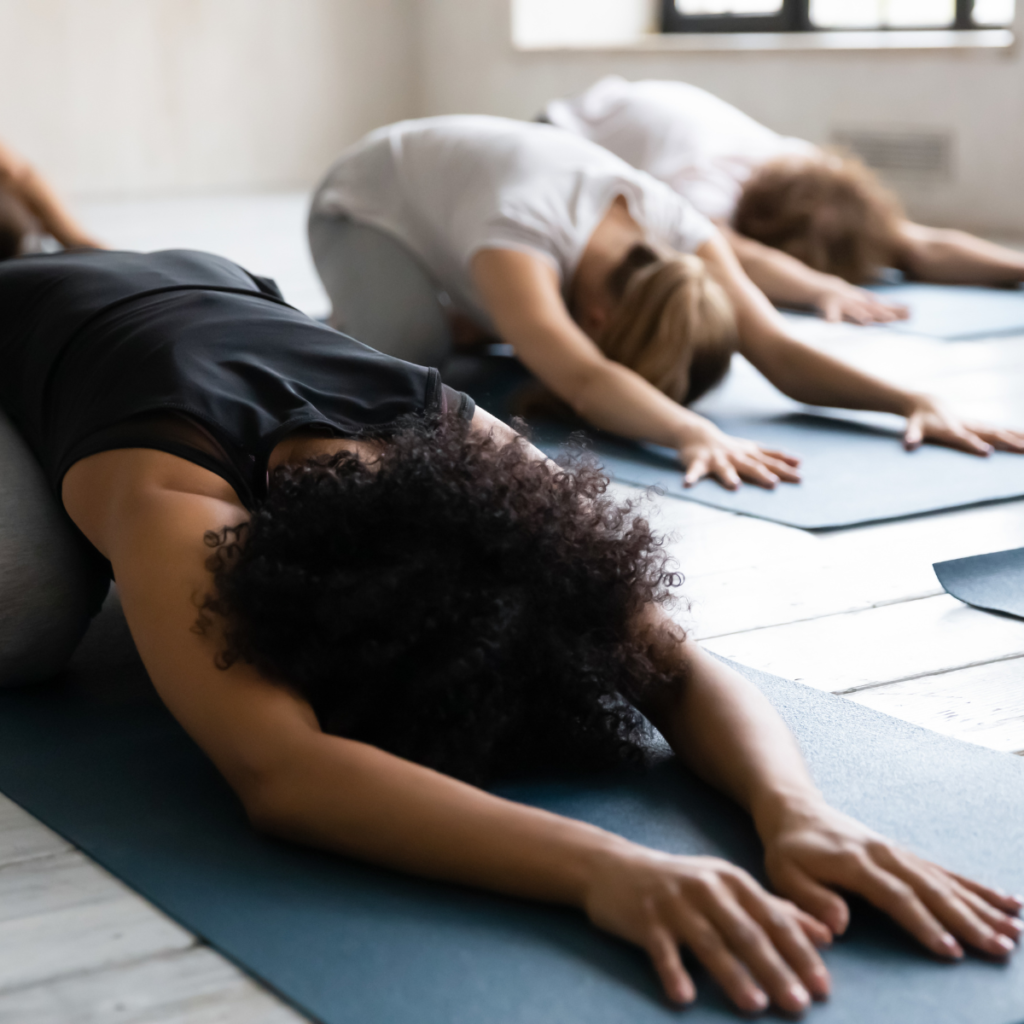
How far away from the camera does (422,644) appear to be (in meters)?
1.19

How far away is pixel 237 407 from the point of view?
1.36 meters

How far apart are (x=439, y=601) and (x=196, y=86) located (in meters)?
7.75

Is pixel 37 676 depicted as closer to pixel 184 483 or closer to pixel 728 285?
pixel 184 483

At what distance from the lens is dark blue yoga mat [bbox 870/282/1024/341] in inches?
152

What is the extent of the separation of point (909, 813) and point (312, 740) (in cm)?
55

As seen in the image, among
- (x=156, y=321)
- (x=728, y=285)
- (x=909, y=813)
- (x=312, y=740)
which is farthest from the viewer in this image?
(x=728, y=285)

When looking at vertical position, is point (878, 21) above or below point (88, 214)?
above

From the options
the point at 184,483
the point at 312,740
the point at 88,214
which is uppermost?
the point at 184,483

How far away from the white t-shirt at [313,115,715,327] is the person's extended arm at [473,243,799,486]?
0.30 feet

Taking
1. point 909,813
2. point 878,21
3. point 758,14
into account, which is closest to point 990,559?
point 909,813

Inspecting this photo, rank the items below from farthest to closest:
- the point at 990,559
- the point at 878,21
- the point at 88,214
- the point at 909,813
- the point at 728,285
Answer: the point at 88,214, the point at 878,21, the point at 728,285, the point at 990,559, the point at 909,813

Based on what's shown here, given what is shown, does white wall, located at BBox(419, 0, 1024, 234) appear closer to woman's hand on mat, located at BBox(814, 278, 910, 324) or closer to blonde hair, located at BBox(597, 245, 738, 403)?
woman's hand on mat, located at BBox(814, 278, 910, 324)

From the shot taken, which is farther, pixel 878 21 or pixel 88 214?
pixel 88 214

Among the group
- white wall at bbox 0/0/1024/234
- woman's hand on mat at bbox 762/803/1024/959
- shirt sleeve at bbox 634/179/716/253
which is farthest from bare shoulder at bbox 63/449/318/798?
white wall at bbox 0/0/1024/234
